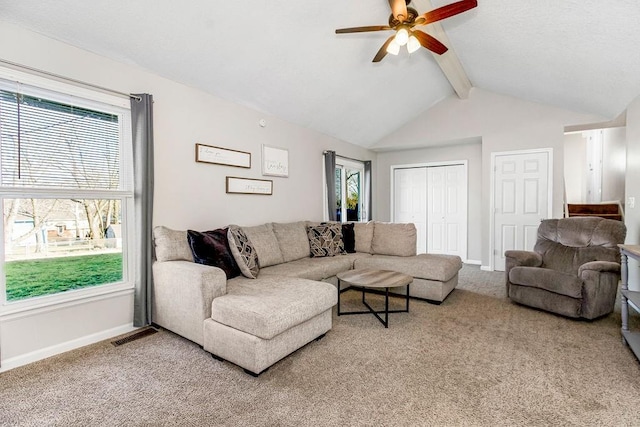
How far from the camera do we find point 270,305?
2.16 metres

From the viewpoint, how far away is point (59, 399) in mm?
1871

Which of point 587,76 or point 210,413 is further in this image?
point 587,76

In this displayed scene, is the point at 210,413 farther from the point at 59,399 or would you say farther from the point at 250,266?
the point at 250,266

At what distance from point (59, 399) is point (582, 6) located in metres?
4.48

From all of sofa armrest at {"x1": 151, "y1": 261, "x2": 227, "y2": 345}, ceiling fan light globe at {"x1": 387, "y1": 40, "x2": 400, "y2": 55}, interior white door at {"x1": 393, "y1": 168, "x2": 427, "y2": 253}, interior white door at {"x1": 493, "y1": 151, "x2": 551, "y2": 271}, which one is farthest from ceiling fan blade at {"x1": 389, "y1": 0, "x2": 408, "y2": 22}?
interior white door at {"x1": 393, "y1": 168, "x2": 427, "y2": 253}

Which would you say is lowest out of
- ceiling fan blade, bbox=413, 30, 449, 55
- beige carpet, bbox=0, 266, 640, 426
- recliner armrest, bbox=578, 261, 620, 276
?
beige carpet, bbox=0, 266, 640, 426

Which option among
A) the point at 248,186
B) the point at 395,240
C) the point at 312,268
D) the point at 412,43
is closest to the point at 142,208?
the point at 248,186

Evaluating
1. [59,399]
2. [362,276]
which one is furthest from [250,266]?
[59,399]

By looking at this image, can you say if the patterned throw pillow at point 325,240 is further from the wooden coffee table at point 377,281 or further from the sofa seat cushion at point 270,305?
the sofa seat cushion at point 270,305

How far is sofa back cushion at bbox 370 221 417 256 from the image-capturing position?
4.22 metres

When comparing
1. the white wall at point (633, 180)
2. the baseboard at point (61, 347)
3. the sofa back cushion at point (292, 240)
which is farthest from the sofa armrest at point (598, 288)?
the baseboard at point (61, 347)

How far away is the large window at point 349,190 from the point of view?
607 cm

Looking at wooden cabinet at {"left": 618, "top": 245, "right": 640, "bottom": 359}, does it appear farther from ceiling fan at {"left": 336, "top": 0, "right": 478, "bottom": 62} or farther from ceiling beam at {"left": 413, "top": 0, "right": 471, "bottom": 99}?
ceiling beam at {"left": 413, "top": 0, "right": 471, "bottom": 99}

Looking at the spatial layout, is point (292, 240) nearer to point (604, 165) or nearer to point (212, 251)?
point (212, 251)
